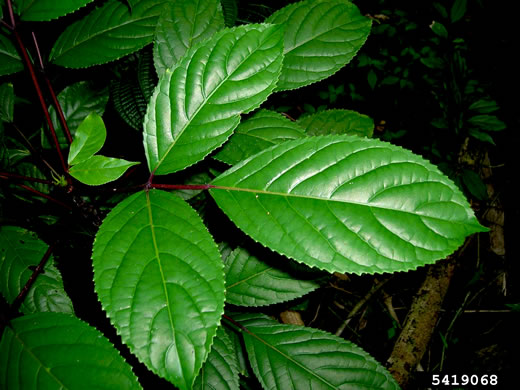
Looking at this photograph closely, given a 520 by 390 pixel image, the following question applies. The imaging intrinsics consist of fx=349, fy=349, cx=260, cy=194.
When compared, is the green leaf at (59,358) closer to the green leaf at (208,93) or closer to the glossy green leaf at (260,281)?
the green leaf at (208,93)

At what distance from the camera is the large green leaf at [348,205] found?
0.73 meters

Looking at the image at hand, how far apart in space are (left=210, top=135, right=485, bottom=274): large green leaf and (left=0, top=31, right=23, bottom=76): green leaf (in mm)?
914

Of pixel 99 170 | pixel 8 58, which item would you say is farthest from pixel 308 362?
pixel 8 58

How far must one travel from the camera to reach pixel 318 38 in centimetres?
119

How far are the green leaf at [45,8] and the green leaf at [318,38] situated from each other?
23.7 inches

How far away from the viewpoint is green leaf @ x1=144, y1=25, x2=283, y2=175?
0.83 m

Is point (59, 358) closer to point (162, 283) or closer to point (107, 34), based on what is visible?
point (162, 283)

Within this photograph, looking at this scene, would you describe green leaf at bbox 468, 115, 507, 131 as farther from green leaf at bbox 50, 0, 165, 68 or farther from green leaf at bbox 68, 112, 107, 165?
green leaf at bbox 68, 112, 107, 165

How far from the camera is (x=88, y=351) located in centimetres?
76

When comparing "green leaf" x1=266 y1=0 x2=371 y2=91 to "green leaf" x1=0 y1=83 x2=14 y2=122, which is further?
"green leaf" x1=0 y1=83 x2=14 y2=122

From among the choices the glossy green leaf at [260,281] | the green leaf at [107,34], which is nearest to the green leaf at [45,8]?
the green leaf at [107,34]

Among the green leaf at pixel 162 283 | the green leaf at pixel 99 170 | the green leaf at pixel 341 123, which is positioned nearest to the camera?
the green leaf at pixel 162 283

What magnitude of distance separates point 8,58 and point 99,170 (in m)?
0.74

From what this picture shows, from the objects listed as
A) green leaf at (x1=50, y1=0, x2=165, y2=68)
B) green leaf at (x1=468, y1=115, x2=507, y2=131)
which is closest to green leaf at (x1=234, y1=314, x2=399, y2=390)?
green leaf at (x1=50, y1=0, x2=165, y2=68)
